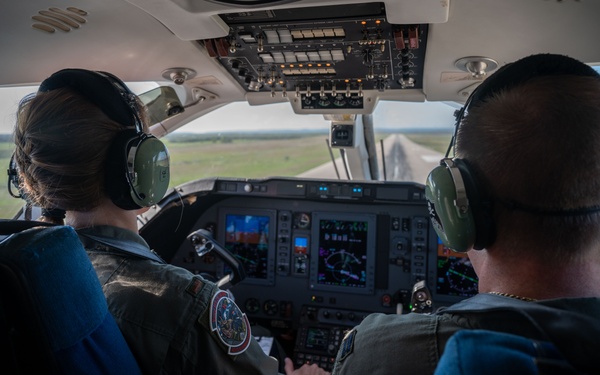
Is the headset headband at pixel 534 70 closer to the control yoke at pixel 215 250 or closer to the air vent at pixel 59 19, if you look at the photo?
the air vent at pixel 59 19

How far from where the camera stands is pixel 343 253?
10.1ft

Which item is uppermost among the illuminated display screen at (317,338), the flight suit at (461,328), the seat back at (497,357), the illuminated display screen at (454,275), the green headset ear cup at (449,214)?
the green headset ear cup at (449,214)

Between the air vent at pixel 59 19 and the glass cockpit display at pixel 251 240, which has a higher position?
the air vent at pixel 59 19

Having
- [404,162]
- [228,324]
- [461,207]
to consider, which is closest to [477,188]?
[461,207]

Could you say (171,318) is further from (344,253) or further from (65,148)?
(344,253)

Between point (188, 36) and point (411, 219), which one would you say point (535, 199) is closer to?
point (188, 36)

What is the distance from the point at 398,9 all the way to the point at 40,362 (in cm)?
129

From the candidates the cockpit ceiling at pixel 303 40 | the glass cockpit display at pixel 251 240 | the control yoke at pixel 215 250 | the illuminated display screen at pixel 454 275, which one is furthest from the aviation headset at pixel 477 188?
the glass cockpit display at pixel 251 240

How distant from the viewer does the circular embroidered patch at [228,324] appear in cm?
114

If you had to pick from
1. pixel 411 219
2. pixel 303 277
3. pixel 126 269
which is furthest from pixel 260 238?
pixel 126 269

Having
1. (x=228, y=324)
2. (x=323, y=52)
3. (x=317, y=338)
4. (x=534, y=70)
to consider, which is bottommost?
(x=317, y=338)

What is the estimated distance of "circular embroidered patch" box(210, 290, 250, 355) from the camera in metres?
1.14

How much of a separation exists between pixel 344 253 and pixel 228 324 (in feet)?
6.45

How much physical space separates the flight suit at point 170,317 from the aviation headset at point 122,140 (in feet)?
0.48
